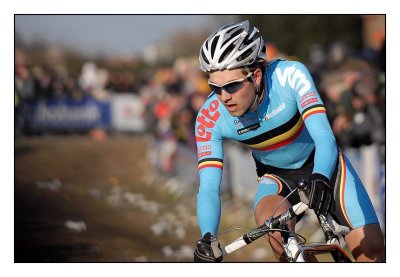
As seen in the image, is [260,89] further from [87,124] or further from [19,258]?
[87,124]

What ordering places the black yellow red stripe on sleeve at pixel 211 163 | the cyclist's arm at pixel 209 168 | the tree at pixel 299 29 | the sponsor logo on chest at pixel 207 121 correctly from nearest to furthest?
the cyclist's arm at pixel 209 168 < the black yellow red stripe on sleeve at pixel 211 163 < the sponsor logo on chest at pixel 207 121 < the tree at pixel 299 29

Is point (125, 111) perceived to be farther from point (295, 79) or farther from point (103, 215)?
point (295, 79)

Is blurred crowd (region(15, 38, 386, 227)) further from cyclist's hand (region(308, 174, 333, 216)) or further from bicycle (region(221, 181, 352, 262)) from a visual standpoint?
cyclist's hand (region(308, 174, 333, 216))

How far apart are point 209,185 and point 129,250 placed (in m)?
5.20

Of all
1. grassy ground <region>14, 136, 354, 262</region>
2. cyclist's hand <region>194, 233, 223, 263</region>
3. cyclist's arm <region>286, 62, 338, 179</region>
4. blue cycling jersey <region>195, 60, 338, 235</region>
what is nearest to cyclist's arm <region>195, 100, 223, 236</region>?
blue cycling jersey <region>195, 60, 338, 235</region>

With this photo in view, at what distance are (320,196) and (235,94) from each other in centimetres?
131

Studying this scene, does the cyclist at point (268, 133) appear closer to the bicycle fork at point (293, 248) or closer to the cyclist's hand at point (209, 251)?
the cyclist's hand at point (209, 251)

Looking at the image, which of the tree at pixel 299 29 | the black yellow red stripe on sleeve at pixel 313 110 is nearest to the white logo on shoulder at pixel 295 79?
the black yellow red stripe on sleeve at pixel 313 110

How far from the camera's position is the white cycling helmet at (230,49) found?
21.4 ft

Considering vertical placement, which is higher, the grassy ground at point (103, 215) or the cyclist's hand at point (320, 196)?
the grassy ground at point (103, 215)

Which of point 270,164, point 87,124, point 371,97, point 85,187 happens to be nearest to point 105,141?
point 87,124

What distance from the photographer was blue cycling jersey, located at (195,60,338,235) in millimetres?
6509

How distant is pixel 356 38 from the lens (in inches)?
1404

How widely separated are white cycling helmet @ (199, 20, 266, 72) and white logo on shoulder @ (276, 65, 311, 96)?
376 millimetres
